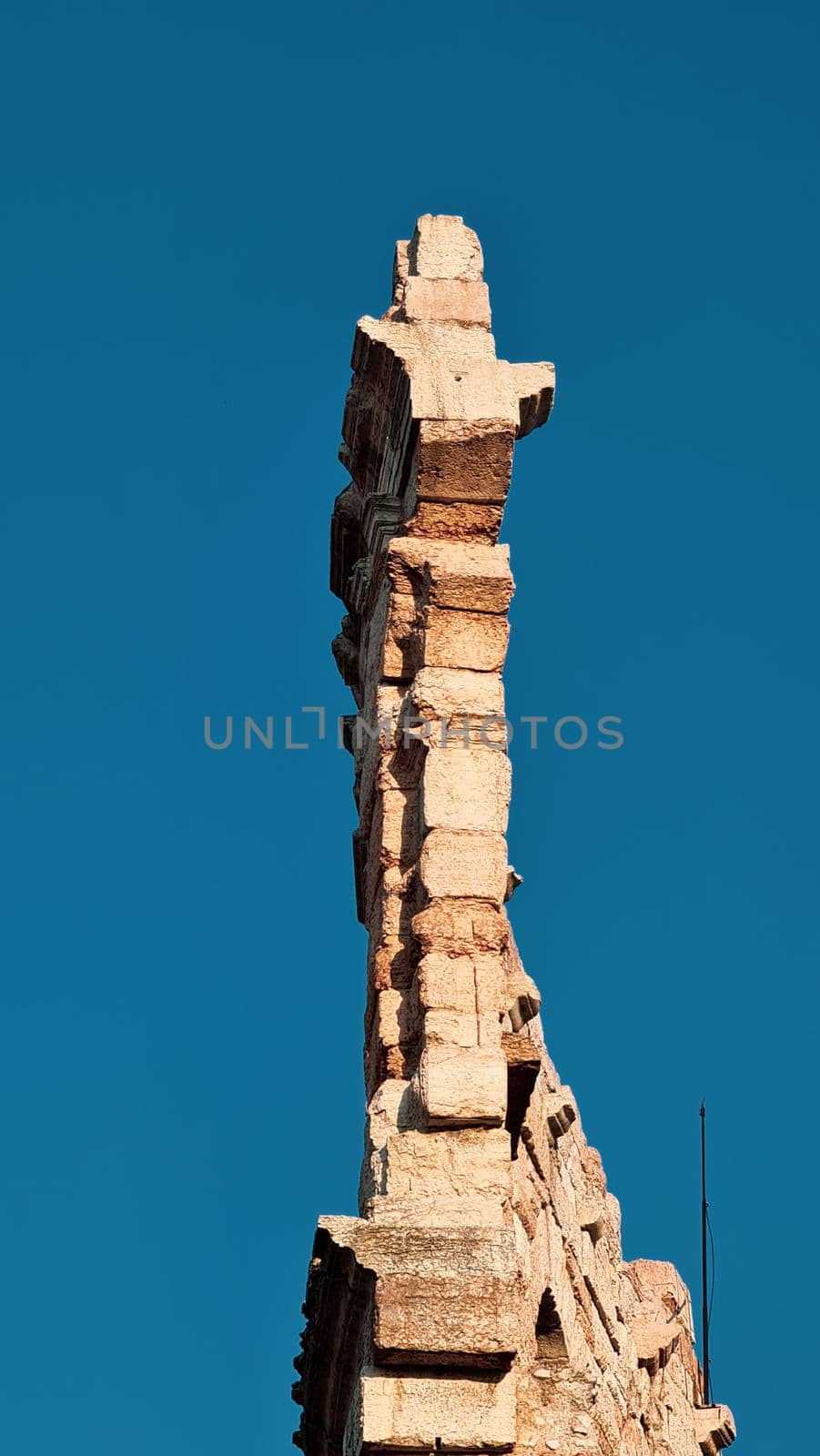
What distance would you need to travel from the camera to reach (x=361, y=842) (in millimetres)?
13578

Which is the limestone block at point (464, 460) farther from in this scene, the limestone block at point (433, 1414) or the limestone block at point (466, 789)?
the limestone block at point (433, 1414)

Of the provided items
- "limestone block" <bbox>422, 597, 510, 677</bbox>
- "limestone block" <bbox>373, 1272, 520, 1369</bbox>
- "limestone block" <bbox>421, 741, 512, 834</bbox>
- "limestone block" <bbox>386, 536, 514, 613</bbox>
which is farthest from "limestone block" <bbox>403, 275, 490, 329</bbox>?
"limestone block" <bbox>373, 1272, 520, 1369</bbox>

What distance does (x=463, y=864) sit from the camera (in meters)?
11.9

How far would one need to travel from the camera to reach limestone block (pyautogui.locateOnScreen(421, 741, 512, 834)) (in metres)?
11.9

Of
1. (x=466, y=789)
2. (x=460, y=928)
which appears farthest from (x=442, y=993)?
(x=466, y=789)

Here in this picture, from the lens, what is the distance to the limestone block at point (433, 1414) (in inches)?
415

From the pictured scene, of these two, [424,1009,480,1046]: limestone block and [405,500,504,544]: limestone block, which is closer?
[424,1009,480,1046]: limestone block

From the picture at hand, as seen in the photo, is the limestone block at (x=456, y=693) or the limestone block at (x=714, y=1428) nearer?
the limestone block at (x=456, y=693)

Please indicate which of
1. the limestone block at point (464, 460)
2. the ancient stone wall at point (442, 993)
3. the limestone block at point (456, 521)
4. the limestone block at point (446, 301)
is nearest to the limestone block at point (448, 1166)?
the ancient stone wall at point (442, 993)

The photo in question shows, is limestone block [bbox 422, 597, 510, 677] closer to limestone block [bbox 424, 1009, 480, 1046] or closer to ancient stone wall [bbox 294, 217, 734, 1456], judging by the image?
ancient stone wall [bbox 294, 217, 734, 1456]

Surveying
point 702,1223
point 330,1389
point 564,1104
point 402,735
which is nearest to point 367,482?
point 402,735

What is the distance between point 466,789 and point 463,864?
13.9 inches

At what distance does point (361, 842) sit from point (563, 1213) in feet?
7.24

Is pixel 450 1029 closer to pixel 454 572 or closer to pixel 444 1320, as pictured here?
pixel 444 1320
